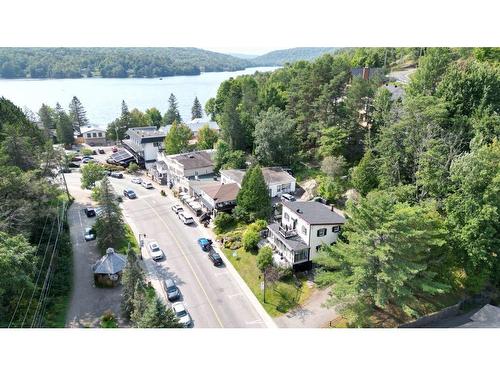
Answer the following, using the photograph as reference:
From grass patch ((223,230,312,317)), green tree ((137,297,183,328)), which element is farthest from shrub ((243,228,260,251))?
green tree ((137,297,183,328))

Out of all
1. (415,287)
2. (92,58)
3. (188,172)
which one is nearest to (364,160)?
(415,287)

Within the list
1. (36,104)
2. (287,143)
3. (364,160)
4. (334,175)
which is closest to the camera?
(364,160)

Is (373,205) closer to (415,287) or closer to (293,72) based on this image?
(415,287)

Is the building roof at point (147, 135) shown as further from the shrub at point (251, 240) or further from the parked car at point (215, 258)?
the shrub at point (251, 240)

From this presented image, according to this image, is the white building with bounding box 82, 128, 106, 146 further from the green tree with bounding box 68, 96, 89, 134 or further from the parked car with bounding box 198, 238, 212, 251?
the parked car with bounding box 198, 238, 212, 251

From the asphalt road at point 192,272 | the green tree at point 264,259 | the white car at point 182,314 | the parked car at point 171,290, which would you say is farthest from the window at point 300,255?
the parked car at point 171,290

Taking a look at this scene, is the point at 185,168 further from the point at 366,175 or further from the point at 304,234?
the point at 366,175

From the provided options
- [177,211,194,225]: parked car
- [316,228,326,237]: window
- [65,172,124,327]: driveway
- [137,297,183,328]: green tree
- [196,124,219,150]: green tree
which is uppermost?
[196,124,219,150]: green tree
